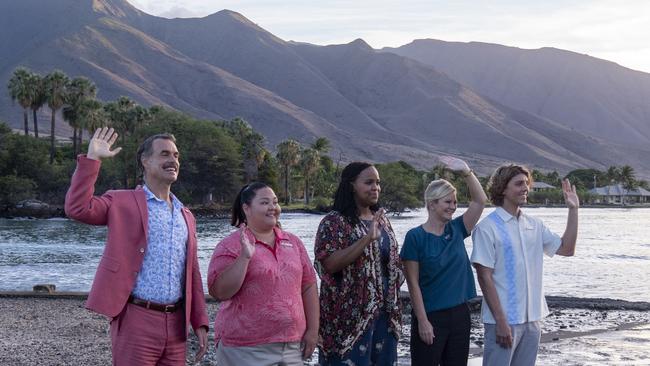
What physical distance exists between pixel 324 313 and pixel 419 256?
757 millimetres

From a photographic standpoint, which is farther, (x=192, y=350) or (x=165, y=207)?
(x=192, y=350)

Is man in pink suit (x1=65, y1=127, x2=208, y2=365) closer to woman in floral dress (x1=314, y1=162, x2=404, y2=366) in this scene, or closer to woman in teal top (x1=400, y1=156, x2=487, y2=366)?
woman in floral dress (x1=314, y1=162, x2=404, y2=366)

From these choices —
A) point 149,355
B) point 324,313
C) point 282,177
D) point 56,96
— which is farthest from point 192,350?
point 282,177

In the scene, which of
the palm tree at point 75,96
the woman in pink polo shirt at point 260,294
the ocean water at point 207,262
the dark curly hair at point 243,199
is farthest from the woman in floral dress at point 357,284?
the palm tree at point 75,96

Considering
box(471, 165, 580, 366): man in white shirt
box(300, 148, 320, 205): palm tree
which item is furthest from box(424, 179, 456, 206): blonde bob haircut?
box(300, 148, 320, 205): palm tree

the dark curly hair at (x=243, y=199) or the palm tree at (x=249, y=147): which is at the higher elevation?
the palm tree at (x=249, y=147)

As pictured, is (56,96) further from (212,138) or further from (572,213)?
(572,213)

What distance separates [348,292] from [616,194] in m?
158

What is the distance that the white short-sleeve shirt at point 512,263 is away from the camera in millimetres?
5879

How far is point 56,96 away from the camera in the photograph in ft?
241

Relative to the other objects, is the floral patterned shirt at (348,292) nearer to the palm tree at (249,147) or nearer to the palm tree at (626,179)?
the palm tree at (249,147)

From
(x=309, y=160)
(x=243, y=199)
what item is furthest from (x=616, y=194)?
(x=243, y=199)

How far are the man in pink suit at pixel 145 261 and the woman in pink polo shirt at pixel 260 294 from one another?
0.17m

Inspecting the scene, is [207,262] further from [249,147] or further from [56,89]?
[249,147]
